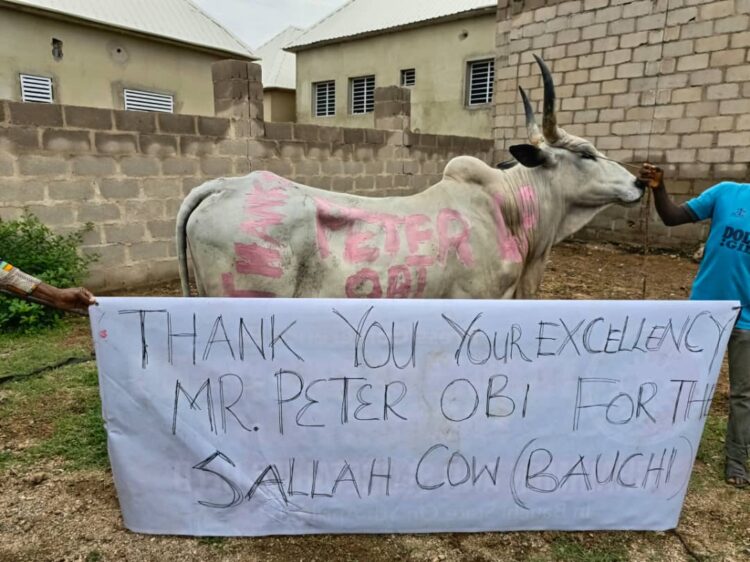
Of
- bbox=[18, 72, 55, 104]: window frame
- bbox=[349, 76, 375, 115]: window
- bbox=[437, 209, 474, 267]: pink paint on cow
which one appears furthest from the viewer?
bbox=[349, 76, 375, 115]: window

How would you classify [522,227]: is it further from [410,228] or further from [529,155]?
[410,228]

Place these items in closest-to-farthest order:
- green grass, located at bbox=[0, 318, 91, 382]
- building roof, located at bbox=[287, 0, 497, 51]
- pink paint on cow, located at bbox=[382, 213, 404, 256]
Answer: pink paint on cow, located at bbox=[382, 213, 404, 256] → green grass, located at bbox=[0, 318, 91, 382] → building roof, located at bbox=[287, 0, 497, 51]

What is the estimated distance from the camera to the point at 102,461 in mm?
3225

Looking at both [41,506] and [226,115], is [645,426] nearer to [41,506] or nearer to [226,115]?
[41,506]

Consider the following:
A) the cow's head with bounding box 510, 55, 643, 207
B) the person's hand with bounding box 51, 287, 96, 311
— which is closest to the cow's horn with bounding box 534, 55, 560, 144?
the cow's head with bounding box 510, 55, 643, 207

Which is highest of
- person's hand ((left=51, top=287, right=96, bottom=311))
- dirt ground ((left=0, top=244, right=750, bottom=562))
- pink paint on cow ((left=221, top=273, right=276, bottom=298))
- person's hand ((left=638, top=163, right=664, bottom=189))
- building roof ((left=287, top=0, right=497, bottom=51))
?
building roof ((left=287, top=0, right=497, bottom=51))

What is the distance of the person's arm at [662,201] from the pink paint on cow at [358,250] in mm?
1689

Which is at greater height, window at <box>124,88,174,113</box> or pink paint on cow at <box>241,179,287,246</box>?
window at <box>124,88,174,113</box>

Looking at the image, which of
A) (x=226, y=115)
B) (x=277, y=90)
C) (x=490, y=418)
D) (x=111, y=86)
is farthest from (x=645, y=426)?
(x=277, y=90)

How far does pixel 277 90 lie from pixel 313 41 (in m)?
3.34

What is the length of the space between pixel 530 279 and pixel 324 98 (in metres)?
19.6

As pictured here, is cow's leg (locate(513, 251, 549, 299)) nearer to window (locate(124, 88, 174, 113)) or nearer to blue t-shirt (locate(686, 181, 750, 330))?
blue t-shirt (locate(686, 181, 750, 330))

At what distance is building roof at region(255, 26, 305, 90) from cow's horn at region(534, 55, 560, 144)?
2083 centimetres

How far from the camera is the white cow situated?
2838 millimetres
